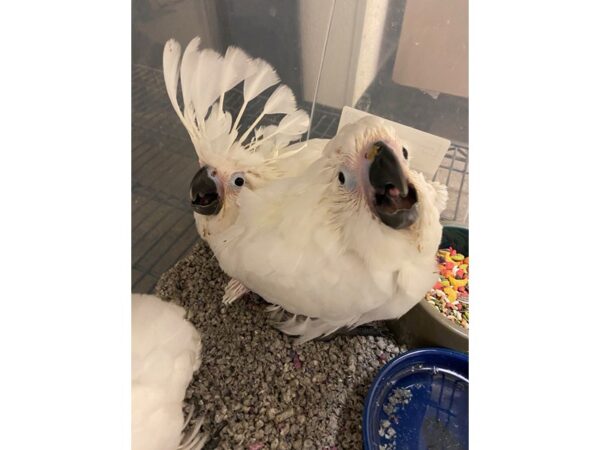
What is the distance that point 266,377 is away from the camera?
2.91 ft

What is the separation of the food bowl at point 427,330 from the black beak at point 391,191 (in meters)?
0.35

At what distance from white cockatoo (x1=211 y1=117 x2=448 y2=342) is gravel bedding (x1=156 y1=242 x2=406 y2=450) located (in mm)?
105

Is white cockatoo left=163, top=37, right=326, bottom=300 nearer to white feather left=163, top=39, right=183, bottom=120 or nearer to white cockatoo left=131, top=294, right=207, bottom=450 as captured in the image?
white feather left=163, top=39, right=183, bottom=120

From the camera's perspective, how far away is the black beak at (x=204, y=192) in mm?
783

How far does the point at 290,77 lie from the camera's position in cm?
94

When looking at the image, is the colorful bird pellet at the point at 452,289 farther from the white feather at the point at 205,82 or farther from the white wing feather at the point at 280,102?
the white feather at the point at 205,82

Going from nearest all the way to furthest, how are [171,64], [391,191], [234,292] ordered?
[391,191] → [171,64] → [234,292]

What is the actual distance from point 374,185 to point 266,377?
52cm

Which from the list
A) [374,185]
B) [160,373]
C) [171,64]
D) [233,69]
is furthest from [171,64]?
[160,373]

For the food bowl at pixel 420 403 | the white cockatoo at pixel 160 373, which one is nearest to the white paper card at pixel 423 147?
the food bowl at pixel 420 403

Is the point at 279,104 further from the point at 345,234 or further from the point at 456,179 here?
the point at 456,179

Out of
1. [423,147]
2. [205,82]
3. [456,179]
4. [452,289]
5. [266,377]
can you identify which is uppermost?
[205,82]

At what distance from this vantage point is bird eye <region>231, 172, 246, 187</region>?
828 millimetres

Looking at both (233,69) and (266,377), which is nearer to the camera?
(233,69)
